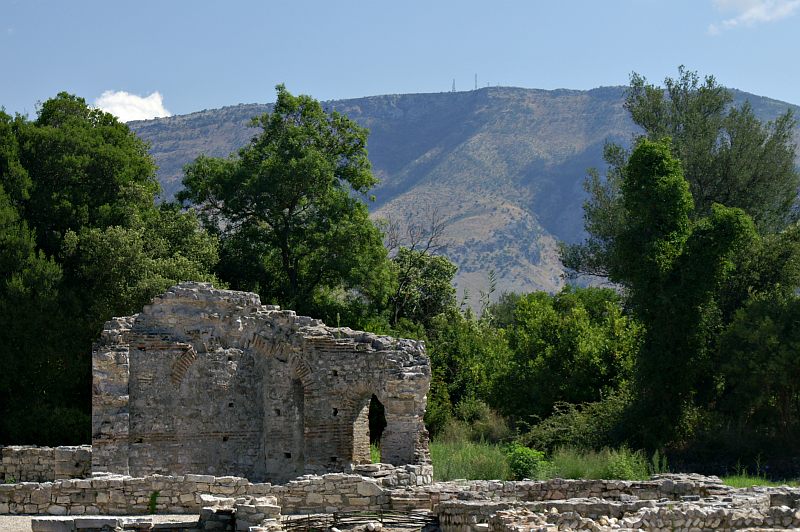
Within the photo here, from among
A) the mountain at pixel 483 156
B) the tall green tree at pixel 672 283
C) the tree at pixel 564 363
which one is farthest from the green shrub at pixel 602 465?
the mountain at pixel 483 156

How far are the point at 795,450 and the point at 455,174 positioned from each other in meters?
110

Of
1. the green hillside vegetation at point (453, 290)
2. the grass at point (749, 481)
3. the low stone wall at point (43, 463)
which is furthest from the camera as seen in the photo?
the green hillside vegetation at point (453, 290)

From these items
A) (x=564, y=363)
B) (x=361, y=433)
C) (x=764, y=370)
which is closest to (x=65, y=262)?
(x=361, y=433)

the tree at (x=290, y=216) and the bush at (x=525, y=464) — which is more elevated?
the tree at (x=290, y=216)

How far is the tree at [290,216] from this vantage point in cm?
3438

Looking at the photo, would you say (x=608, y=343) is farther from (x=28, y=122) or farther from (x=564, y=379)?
(x=28, y=122)

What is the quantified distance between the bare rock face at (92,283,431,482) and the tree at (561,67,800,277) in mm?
13356

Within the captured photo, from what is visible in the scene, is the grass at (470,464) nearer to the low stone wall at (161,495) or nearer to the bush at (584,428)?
the bush at (584,428)

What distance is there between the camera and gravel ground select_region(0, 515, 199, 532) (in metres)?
18.8

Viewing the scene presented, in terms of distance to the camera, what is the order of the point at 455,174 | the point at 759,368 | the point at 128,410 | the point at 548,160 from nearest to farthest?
the point at 128,410 → the point at 759,368 → the point at 455,174 → the point at 548,160

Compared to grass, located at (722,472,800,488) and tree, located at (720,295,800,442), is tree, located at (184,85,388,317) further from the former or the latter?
grass, located at (722,472,800,488)

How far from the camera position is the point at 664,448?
2992 cm

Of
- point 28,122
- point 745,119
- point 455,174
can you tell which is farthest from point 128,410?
point 455,174

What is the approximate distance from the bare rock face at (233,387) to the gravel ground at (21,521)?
4.94 m
